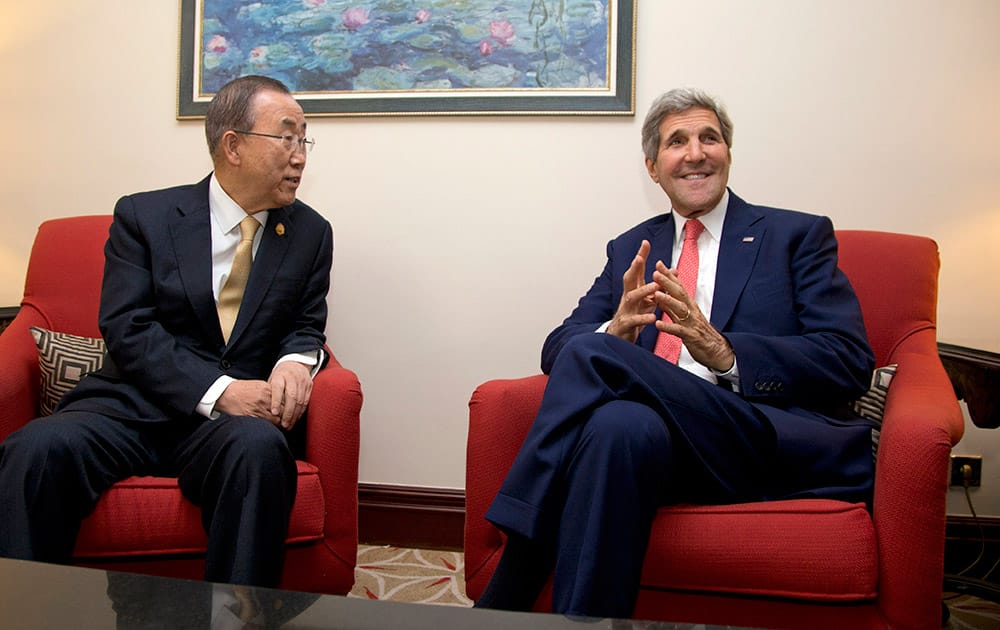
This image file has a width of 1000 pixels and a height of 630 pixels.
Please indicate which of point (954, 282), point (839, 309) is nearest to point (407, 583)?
point (839, 309)

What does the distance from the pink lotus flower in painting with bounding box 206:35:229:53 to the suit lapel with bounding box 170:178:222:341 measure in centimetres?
91

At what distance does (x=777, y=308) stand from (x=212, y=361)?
1.40 m

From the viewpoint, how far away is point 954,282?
2633 mm

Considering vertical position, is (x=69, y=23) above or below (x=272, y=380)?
above

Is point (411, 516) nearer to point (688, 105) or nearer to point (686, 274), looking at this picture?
point (686, 274)

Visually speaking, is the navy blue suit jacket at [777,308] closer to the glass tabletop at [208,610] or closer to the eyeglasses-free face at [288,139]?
the eyeglasses-free face at [288,139]

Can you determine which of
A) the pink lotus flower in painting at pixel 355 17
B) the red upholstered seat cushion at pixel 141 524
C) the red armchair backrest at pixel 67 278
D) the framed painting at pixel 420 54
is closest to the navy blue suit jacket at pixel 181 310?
the red upholstered seat cushion at pixel 141 524

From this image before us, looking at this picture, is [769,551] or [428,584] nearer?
[769,551]

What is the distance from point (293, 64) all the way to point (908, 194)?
2043 mm

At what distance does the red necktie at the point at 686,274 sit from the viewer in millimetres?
2066

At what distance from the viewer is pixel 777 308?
6.66 feet

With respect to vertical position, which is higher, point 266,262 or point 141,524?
point 266,262

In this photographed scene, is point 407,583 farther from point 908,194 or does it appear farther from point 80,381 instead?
point 908,194

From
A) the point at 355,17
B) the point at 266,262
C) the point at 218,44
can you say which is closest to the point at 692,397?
the point at 266,262
